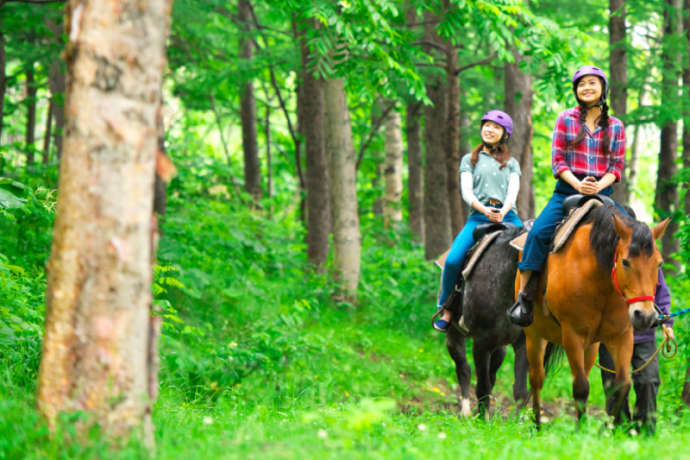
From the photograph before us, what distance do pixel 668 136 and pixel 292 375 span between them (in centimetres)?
1296

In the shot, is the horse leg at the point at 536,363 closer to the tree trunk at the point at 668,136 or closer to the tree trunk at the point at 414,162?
the tree trunk at the point at 668,136

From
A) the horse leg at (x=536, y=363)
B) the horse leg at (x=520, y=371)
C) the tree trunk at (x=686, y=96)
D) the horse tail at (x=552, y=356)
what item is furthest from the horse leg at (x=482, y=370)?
the tree trunk at (x=686, y=96)

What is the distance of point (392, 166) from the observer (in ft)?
70.4

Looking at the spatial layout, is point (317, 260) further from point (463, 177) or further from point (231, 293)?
point (463, 177)

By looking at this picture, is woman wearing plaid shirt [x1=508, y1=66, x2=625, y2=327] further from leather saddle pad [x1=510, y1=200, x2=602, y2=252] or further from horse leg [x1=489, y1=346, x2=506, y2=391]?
horse leg [x1=489, y1=346, x2=506, y2=391]

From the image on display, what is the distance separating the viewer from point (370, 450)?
14.0ft

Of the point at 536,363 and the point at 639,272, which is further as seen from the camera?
the point at 536,363

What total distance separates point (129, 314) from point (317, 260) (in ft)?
37.9

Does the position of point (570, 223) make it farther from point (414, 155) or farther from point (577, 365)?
point (414, 155)

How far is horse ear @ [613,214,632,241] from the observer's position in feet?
17.4

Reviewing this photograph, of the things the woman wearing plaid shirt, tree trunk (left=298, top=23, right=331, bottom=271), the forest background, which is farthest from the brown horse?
tree trunk (left=298, top=23, right=331, bottom=271)

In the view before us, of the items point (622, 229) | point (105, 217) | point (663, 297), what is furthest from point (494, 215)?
point (105, 217)

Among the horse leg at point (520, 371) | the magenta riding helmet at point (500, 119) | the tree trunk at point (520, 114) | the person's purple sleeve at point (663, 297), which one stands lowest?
the horse leg at point (520, 371)

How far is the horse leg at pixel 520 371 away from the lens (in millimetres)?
8133
